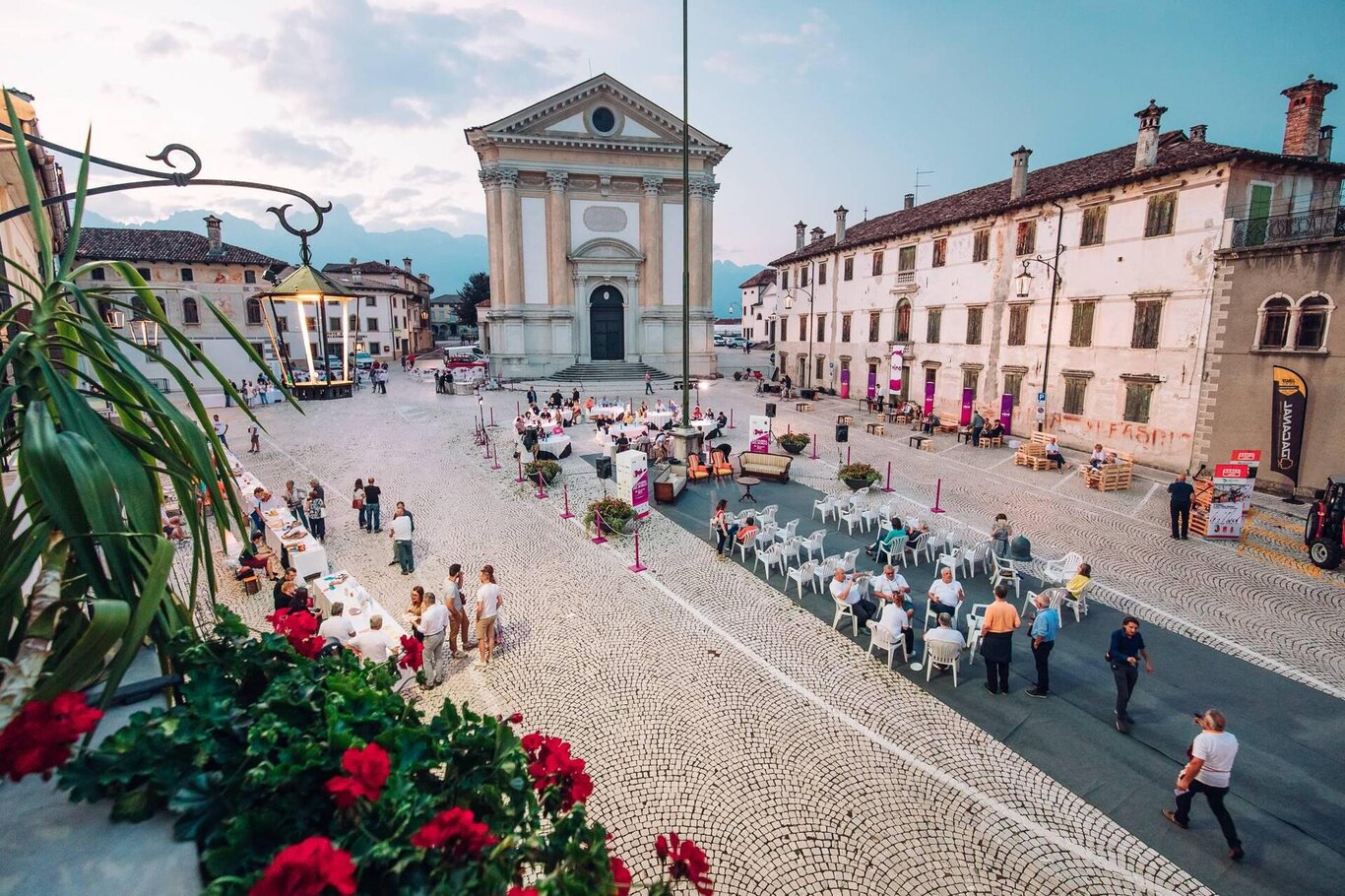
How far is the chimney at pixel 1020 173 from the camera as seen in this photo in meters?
28.2

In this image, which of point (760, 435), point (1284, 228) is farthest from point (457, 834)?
point (1284, 228)

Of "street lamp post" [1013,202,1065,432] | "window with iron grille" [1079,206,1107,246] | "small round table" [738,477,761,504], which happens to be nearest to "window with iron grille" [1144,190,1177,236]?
"window with iron grille" [1079,206,1107,246]

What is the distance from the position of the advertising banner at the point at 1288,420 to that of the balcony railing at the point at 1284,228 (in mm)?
3759

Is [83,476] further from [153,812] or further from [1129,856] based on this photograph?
[1129,856]

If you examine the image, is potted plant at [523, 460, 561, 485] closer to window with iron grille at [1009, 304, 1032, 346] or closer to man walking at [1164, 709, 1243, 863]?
man walking at [1164, 709, 1243, 863]

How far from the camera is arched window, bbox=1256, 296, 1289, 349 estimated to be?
1886cm

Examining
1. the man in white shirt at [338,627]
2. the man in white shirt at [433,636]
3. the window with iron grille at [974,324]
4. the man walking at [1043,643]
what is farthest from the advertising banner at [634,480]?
the window with iron grille at [974,324]

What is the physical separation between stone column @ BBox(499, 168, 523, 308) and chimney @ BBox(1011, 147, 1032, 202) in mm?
30690

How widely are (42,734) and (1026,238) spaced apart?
32.8 m

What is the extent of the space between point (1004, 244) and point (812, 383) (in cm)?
1736

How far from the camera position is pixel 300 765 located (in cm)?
235

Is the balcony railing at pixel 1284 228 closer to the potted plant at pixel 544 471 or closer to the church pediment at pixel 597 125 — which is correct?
the potted plant at pixel 544 471

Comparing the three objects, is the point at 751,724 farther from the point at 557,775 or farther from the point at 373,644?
the point at 557,775

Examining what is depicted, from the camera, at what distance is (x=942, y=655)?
9.24m
